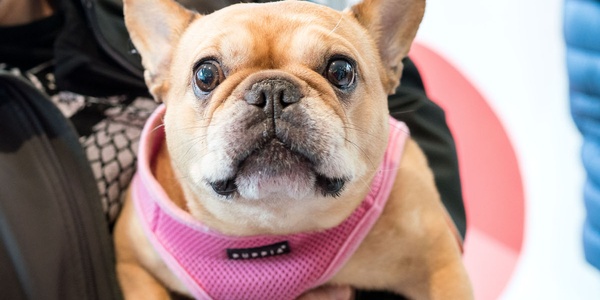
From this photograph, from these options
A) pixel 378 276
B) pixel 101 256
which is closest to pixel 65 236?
pixel 101 256

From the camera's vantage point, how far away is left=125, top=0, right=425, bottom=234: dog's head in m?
0.65

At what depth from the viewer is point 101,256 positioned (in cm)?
83

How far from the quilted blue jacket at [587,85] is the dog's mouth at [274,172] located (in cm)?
64

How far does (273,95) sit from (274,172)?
0.09m

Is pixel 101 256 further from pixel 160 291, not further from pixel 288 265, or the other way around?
pixel 288 265

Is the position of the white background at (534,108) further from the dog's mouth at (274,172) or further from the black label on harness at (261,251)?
the dog's mouth at (274,172)

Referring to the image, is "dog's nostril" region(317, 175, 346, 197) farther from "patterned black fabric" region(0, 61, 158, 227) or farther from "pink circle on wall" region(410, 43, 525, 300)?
"pink circle on wall" region(410, 43, 525, 300)

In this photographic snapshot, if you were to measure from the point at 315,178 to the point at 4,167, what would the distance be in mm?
435

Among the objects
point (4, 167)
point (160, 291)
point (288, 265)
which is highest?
point (4, 167)

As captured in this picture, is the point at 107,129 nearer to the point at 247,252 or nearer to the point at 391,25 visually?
the point at 247,252

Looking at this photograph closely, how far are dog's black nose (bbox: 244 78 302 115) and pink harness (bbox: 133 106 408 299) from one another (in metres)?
0.24

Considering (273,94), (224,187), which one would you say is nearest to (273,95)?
(273,94)

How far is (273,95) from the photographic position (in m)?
0.65

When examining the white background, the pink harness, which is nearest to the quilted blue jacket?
the white background
